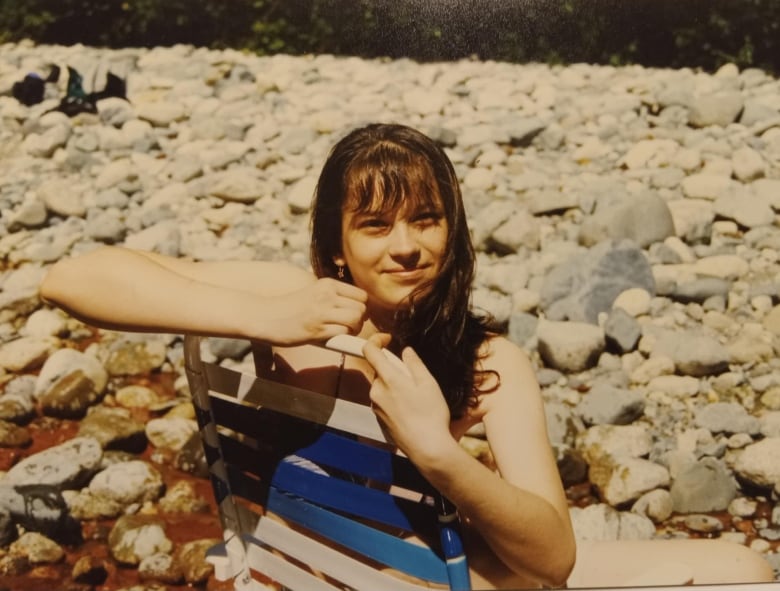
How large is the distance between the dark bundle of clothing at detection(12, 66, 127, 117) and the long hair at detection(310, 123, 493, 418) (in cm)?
192

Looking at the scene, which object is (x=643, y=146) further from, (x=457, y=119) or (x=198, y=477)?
(x=198, y=477)

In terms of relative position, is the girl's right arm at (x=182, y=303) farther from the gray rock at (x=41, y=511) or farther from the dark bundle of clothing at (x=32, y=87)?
Answer: the dark bundle of clothing at (x=32, y=87)

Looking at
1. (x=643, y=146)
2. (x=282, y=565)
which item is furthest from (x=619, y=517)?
(x=643, y=146)

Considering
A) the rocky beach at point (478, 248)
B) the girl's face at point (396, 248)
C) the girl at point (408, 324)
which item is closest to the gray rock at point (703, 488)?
the rocky beach at point (478, 248)

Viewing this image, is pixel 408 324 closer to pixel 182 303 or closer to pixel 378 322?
pixel 378 322

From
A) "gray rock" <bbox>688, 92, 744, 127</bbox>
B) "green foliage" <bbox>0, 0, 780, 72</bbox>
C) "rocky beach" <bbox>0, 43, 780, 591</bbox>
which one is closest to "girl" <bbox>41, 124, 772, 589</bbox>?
"green foliage" <bbox>0, 0, 780, 72</bbox>

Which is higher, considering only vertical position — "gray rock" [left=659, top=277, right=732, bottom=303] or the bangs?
the bangs

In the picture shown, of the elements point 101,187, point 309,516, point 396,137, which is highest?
point 396,137

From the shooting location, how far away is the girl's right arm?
1.02 metres

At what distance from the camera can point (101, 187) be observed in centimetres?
330

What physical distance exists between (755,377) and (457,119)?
154cm

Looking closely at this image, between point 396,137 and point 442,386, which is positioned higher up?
point 396,137

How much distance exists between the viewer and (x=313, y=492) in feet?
3.33

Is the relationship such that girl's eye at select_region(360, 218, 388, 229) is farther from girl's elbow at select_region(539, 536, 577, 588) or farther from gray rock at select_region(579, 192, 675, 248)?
gray rock at select_region(579, 192, 675, 248)
